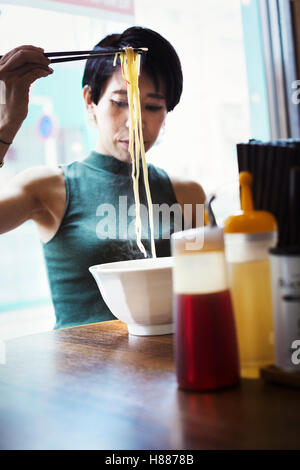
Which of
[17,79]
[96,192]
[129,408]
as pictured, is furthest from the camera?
[96,192]

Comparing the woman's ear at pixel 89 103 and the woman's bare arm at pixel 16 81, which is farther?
the woman's ear at pixel 89 103

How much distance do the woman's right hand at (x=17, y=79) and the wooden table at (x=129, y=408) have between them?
0.70m

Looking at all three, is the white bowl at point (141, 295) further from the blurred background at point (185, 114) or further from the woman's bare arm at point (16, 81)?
the blurred background at point (185, 114)

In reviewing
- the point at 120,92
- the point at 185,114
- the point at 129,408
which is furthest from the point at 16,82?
the point at 185,114

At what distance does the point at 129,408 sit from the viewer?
623mm

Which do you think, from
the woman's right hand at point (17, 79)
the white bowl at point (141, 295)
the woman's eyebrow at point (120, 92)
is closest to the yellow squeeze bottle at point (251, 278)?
the white bowl at point (141, 295)

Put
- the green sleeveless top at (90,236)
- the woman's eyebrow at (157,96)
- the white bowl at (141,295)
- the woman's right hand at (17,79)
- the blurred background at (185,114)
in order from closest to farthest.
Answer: the white bowl at (141,295)
the woman's right hand at (17,79)
the green sleeveless top at (90,236)
the woman's eyebrow at (157,96)
the blurred background at (185,114)

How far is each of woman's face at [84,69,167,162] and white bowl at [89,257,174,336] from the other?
0.89 m

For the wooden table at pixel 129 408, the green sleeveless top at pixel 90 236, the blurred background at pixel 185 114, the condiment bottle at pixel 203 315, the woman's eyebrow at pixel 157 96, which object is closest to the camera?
the wooden table at pixel 129 408

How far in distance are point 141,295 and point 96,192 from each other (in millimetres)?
891

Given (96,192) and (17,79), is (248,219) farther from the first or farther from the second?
(96,192)

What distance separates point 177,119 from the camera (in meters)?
3.26

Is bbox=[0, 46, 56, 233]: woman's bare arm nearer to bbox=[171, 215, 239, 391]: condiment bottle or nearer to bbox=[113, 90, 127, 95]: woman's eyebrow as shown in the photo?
bbox=[113, 90, 127, 95]: woman's eyebrow

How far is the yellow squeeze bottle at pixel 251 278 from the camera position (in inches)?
27.4
